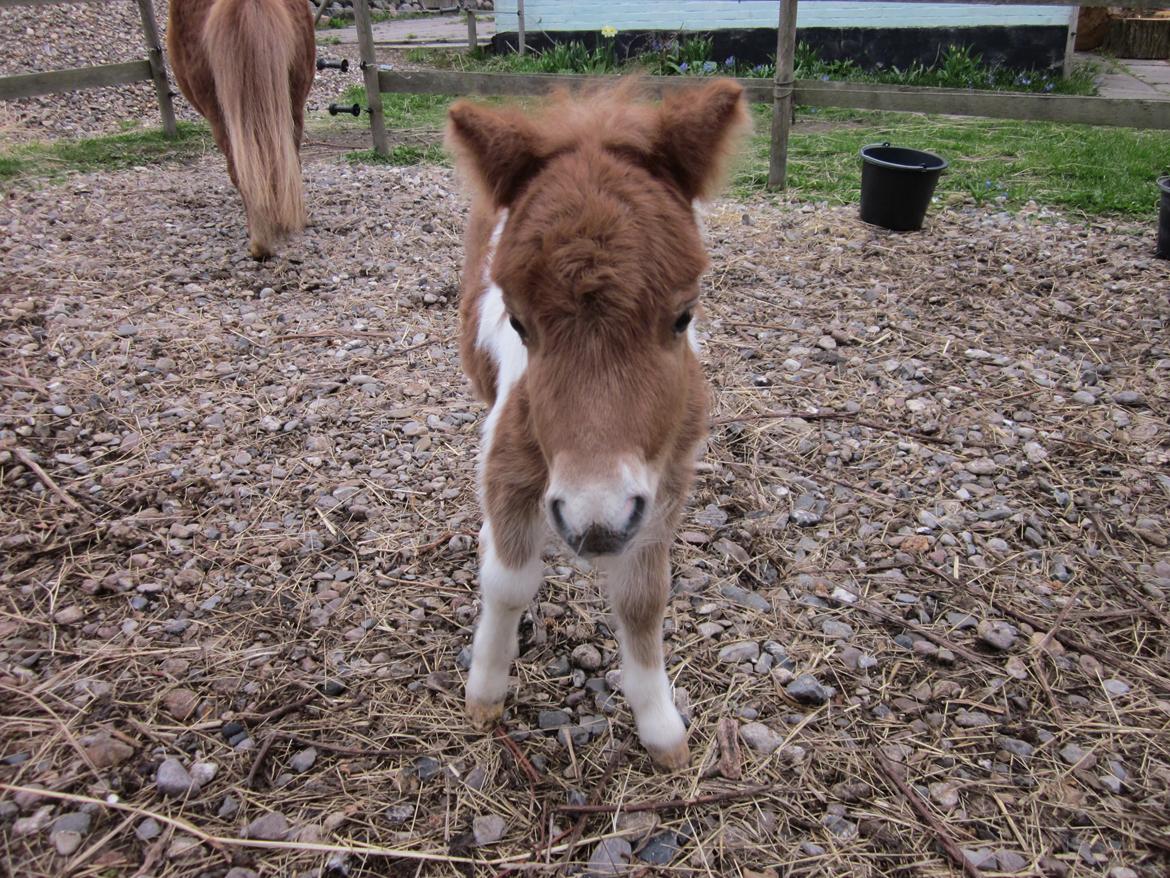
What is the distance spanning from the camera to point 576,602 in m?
2.81

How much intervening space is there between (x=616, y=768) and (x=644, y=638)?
0.40m

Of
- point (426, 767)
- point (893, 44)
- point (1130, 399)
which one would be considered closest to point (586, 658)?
point (426, 767)

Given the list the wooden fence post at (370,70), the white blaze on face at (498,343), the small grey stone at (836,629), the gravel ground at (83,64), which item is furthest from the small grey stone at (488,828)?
the gravel ground at (83,64)

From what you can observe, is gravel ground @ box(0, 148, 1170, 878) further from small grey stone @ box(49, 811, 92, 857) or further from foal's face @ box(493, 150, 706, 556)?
foal's face @ box(493, 150, 706, 556)

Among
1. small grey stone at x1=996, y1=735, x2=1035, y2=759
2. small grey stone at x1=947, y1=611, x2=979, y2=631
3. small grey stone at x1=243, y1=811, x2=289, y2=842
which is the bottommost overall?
small grey stone at x1=996, y1=735, x2=1035, y2=759

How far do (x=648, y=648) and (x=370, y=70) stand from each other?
686 cm

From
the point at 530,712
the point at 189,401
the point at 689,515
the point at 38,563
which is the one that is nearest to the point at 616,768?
the point at 530,712

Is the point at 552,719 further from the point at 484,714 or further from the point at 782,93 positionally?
the point at 782,93

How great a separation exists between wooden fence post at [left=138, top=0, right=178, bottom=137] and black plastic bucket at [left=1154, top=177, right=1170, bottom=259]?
29.2 feet

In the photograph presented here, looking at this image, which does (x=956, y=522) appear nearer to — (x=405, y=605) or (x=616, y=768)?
(x=616, y=768)

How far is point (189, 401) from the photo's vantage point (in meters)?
3.80

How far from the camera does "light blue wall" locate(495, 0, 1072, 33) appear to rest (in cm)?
991

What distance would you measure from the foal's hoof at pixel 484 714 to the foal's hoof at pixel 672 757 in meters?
0.49

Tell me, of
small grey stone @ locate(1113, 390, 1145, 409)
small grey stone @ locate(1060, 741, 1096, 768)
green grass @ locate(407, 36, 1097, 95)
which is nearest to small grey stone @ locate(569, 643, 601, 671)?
small grey stone @ locate(1060, 741, 1096, 768)
